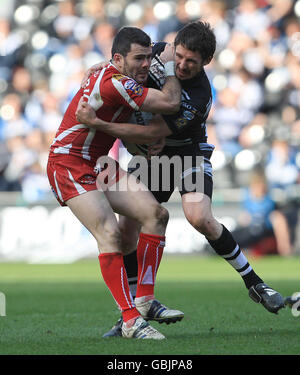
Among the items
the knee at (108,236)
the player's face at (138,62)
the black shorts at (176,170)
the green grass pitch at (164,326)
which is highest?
the player's face at (138,62)

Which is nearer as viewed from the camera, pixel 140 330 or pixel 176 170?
pixel 140 330

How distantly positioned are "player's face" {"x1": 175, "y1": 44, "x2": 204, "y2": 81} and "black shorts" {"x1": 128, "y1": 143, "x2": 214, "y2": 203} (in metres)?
0.71

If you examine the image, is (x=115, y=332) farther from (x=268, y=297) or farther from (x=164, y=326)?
(x=268, y=297)

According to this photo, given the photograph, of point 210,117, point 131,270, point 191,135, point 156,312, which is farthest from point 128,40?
point 210,117

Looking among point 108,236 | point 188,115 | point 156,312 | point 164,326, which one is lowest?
point 164,326

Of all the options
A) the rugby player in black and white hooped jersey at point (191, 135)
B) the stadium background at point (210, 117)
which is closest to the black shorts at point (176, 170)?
the rugby player in black and white hooped jersey at point (191, 135)

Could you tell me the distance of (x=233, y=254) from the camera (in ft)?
20.9

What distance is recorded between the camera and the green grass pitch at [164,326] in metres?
5.17

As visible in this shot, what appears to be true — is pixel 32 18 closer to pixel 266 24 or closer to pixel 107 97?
pixel 266 24

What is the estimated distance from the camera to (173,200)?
1426 centimetres

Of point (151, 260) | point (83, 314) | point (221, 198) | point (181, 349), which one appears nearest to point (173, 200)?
point (221, 198)

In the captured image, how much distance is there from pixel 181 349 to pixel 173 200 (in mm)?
9249

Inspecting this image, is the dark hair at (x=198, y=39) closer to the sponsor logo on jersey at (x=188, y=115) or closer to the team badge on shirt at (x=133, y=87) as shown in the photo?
the sponsor logo on jersey at (x=188, y=115)

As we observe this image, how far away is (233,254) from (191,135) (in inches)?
39.3
